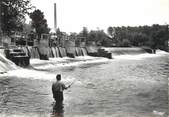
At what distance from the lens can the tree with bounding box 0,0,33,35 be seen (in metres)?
30.8

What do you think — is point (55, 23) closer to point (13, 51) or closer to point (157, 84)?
point (13, 51)

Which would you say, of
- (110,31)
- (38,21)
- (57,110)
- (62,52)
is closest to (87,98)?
(57,110)

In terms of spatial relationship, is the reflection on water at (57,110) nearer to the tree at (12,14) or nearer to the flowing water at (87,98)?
the flowing water at (87,98)

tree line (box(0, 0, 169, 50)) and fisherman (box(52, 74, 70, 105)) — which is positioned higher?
tree line (box(0, 0, 169, 50))

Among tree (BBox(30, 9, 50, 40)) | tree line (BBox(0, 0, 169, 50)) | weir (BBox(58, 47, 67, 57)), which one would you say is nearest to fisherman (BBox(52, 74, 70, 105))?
tree line (BBox(0, 0, 169, 50))

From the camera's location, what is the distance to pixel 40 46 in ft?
132

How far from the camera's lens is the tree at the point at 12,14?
3084 centimetres

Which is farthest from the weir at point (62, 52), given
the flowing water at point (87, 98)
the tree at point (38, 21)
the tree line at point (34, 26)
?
the flowing water at point (87, 98)

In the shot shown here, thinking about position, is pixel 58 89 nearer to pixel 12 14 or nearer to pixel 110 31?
pixel 12 14

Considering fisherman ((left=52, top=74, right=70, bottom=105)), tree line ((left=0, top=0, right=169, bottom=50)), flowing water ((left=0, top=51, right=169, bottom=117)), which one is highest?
tree line ((left=0, top=0, right=169, bottom=50))

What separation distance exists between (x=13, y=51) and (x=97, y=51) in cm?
2559

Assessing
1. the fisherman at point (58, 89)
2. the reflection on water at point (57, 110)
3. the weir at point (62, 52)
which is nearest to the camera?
the reflection on water at point (57, 110)

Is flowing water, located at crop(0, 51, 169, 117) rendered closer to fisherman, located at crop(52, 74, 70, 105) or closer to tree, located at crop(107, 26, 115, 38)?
fisherman, located at crop(52, 74, 70, 105)

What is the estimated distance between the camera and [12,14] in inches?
1240
